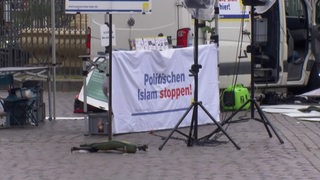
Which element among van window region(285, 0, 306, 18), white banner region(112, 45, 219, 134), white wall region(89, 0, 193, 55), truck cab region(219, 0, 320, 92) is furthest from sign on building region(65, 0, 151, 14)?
van window region(285, 0, 306, 18)

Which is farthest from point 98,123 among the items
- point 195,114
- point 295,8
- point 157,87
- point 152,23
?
point 295,8

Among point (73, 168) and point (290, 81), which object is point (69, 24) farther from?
point (73, 168)

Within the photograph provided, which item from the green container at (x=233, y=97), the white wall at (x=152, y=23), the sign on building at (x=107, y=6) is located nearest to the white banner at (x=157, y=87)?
the sign on building at (x=107, y=6)

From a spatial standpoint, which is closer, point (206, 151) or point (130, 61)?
point (206, 151)

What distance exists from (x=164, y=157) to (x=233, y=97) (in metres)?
4.69

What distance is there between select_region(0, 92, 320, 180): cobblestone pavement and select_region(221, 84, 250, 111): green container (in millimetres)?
1732

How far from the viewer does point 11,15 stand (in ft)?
62.4

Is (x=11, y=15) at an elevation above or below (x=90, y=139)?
above

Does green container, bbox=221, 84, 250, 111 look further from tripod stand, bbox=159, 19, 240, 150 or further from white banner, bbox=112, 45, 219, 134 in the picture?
tripod stand, bbox=159, 19, 240, 150

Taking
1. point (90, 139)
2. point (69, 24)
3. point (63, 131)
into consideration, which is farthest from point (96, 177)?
point (69, 24)

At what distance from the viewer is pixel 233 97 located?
1471 cm

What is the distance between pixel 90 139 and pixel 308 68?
6770 millimetres

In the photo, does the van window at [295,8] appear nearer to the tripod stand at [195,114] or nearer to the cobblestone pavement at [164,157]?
the cobblestone pavement at [164,157]

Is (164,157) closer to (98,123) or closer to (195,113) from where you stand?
(195,113)
